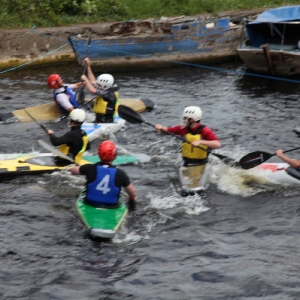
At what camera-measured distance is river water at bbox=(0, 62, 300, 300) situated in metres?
7.71

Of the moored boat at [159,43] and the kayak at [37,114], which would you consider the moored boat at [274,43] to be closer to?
the moored boat at [159,43]

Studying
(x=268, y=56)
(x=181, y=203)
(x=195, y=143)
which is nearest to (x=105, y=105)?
(x=195, y=143)

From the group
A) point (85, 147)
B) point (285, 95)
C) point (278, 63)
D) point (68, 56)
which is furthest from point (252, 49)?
point (85, 147)

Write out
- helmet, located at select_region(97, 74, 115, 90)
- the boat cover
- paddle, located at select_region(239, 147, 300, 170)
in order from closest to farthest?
paddle, located at select_region(239, 147, 300, 170) → helmet, located at select_region(97, 74, 115, 90) → the boat cover

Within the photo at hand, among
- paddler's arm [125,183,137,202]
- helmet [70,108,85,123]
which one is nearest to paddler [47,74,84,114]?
helmet [70,108,85,123]

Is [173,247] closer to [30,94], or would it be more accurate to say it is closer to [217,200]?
[217,200]

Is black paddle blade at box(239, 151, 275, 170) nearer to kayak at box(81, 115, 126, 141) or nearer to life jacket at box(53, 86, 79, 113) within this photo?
kayak at box(81, 115, 126, 141)

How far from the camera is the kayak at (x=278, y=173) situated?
10570 millimetres

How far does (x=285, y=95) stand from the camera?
1727cm

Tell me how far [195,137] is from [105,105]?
3588mm

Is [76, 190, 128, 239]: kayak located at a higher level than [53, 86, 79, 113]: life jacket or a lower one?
higher

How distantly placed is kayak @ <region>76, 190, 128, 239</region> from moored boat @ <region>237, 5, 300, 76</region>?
10870 millimetres

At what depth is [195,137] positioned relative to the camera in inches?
416

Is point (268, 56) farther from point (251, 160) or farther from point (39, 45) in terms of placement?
point (251, 160)
